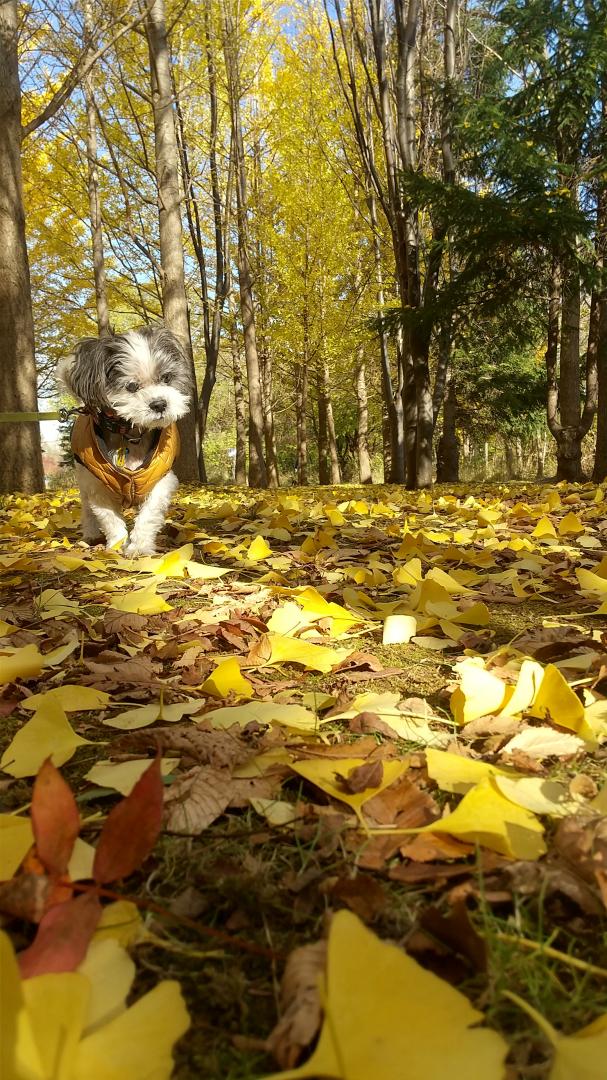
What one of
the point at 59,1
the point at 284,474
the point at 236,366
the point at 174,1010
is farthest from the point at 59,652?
the point at 284,474

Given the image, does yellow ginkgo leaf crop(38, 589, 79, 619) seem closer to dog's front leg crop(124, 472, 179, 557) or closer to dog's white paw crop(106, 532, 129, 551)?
dog's front leg crop(124, 472, 179, 557)

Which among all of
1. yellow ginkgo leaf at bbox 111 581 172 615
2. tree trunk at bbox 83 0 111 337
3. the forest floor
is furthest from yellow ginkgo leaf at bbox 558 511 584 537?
tree trunk at bbox 83 0 111 337

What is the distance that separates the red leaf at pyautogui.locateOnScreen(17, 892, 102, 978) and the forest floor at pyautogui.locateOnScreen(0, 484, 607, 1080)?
62 millimetres

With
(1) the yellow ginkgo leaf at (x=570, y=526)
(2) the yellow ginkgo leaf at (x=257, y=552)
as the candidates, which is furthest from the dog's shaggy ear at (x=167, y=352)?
(1) the yellow ginkgo leaf at (x=570, y=526)

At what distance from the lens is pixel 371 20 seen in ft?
28.2

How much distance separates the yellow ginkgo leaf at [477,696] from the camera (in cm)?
127

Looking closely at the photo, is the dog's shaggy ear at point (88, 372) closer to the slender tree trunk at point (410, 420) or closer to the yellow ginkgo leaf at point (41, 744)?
the yellow ginkgo leaf at point (41, 744)

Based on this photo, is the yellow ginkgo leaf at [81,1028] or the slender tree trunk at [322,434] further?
the slender tree trunk at [322,434]

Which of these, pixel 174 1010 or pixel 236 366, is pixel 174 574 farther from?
pixel 236 366

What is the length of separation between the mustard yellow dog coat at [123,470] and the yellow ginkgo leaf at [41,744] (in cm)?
278

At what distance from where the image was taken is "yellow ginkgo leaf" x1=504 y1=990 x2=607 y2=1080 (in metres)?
0.53

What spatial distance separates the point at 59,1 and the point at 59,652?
12.7m

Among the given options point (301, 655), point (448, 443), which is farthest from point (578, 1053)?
point (448, 443)

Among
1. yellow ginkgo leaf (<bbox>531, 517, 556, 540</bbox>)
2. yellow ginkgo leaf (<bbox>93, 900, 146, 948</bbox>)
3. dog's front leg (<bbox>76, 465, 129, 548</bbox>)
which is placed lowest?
yellow ginkgo leaf (<bbox>93, 900, 146, 948</bbox>)
